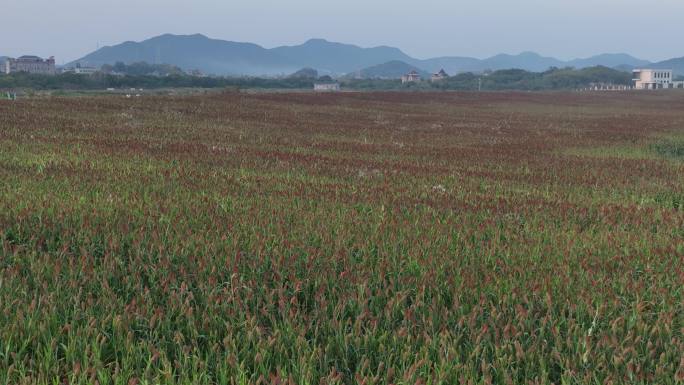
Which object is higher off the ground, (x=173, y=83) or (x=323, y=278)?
(x=173, y=83)

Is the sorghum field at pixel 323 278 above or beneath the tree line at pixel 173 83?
beneath

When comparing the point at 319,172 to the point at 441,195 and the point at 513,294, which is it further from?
the point at 513,294

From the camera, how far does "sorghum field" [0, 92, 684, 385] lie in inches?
135

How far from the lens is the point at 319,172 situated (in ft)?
39.5

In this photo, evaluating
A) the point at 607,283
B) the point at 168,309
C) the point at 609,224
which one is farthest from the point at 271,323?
the point at 609,224

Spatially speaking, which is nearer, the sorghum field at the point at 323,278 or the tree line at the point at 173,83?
the sorghum field at the point at 323,278

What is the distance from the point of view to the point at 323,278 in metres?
4.76

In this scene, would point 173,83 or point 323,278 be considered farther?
point 173,83

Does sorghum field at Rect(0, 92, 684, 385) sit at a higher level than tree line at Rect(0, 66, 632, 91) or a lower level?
lower

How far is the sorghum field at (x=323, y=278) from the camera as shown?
3.42 m

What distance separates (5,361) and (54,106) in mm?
25846

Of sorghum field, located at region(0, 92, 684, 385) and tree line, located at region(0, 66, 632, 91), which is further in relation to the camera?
tree line, located at region(0, 66, 632, 91)

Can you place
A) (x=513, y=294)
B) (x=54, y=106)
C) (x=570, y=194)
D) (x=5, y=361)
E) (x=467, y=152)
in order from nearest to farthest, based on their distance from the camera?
(x=5, y=361) < (x=513, y=294) < (x=570, y=194) < (x=467, y=152) < (x=54, y=106)

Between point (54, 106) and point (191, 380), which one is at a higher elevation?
point (54, 106)
